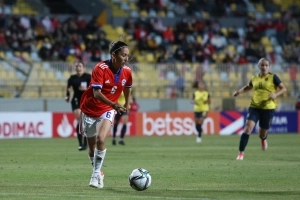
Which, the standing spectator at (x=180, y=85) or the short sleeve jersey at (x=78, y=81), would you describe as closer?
the short sleeve jersey at (x=78, y=81)

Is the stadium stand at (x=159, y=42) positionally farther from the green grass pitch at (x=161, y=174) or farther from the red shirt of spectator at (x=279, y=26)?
the green grass pitch at (x=161, y=174)

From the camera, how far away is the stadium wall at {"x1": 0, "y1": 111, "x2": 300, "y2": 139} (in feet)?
116

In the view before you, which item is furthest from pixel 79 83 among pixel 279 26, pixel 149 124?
pixel 279 26

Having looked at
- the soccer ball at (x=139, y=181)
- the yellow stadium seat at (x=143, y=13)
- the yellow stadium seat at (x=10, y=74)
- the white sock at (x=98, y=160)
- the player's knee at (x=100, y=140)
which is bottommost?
the soccer ball at (x=139, y=181)

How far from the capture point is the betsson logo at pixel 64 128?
36406 mm

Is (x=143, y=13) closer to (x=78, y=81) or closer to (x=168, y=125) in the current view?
(x=168, y=125)

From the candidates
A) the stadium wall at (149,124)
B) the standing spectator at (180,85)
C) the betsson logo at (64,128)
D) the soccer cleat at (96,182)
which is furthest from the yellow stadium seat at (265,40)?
the soccer cleat at (96,182)

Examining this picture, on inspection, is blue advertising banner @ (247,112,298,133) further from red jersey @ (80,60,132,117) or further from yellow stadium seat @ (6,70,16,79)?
red jersey @ (80,60,132,117)

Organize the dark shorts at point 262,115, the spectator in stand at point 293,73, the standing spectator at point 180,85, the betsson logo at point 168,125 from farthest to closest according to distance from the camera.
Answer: the spectator in stand at point 293,73, the standing spectator at point 180,85, the betsson logo at point 168,125, the dark shorts at point 262,115

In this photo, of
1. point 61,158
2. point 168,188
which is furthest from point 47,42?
point 168,188

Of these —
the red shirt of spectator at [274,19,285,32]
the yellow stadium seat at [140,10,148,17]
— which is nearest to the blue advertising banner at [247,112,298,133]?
the red shirt of spectator at [274,19,285,32]

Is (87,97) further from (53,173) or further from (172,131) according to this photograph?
(172,131)

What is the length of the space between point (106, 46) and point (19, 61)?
5.60m

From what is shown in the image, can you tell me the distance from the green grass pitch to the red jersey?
125cm
